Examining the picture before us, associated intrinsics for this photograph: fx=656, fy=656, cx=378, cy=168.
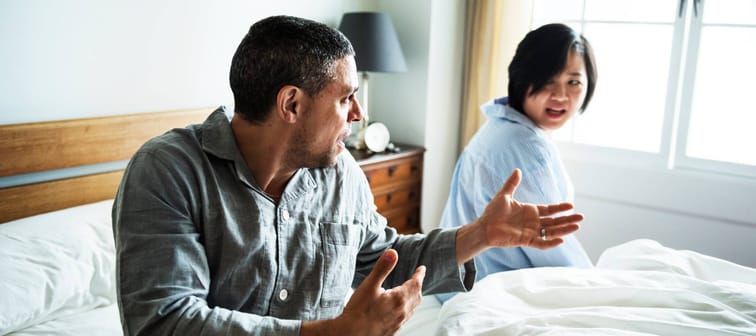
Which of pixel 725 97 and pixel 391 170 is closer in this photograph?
pixel 725 97

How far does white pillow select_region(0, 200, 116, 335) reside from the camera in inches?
64.0

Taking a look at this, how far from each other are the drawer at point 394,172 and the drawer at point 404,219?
16 cm

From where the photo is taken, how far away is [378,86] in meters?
3.47

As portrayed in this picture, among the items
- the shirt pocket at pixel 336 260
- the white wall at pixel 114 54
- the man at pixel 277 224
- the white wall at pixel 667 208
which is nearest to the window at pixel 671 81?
the white wall at pixel 667 208

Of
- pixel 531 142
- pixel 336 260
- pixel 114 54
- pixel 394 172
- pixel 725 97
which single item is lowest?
pixel 394 172

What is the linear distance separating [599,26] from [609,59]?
0.17m

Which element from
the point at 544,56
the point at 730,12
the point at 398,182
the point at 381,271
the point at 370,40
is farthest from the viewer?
the point at 398,182

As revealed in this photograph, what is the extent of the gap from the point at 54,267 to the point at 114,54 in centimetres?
89

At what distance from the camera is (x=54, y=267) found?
5.64 ft

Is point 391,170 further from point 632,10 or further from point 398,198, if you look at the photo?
point 632,10

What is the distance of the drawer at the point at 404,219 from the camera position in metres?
3.21

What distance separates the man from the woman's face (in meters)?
0.83

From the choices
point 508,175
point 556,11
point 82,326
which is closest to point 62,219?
point 82,326

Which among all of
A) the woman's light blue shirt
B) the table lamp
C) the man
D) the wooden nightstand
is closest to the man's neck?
the man
